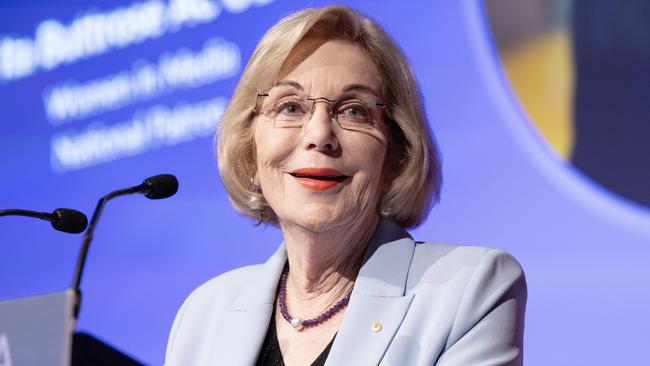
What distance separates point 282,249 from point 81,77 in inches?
95.4

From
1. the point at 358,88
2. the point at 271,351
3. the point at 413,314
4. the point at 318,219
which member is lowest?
the point at 271,351

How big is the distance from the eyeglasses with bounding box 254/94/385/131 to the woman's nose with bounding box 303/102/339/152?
0.02 meters

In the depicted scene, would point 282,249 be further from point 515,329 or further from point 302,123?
point 515,329

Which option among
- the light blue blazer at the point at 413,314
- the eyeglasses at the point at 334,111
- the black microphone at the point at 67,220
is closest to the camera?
the light blue blazer at the point at 413,314

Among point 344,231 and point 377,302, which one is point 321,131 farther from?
point 377,302

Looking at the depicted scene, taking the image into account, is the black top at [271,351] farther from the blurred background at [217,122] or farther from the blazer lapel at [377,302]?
the blurred background at [217,122]

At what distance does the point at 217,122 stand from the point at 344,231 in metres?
0.61

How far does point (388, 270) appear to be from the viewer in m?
2.46

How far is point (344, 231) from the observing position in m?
2.50

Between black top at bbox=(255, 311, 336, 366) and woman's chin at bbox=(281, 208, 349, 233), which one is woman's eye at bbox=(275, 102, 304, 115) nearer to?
woman's chin at bbox=(281, 208, 349, 233)

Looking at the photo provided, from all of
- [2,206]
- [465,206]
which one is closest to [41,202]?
[2,206]

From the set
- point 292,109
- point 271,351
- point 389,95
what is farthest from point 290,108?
point 271,351

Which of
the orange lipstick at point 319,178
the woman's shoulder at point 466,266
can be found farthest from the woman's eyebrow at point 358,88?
the woman's shoulder at point 466,266

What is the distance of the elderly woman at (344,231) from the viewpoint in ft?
7.49
